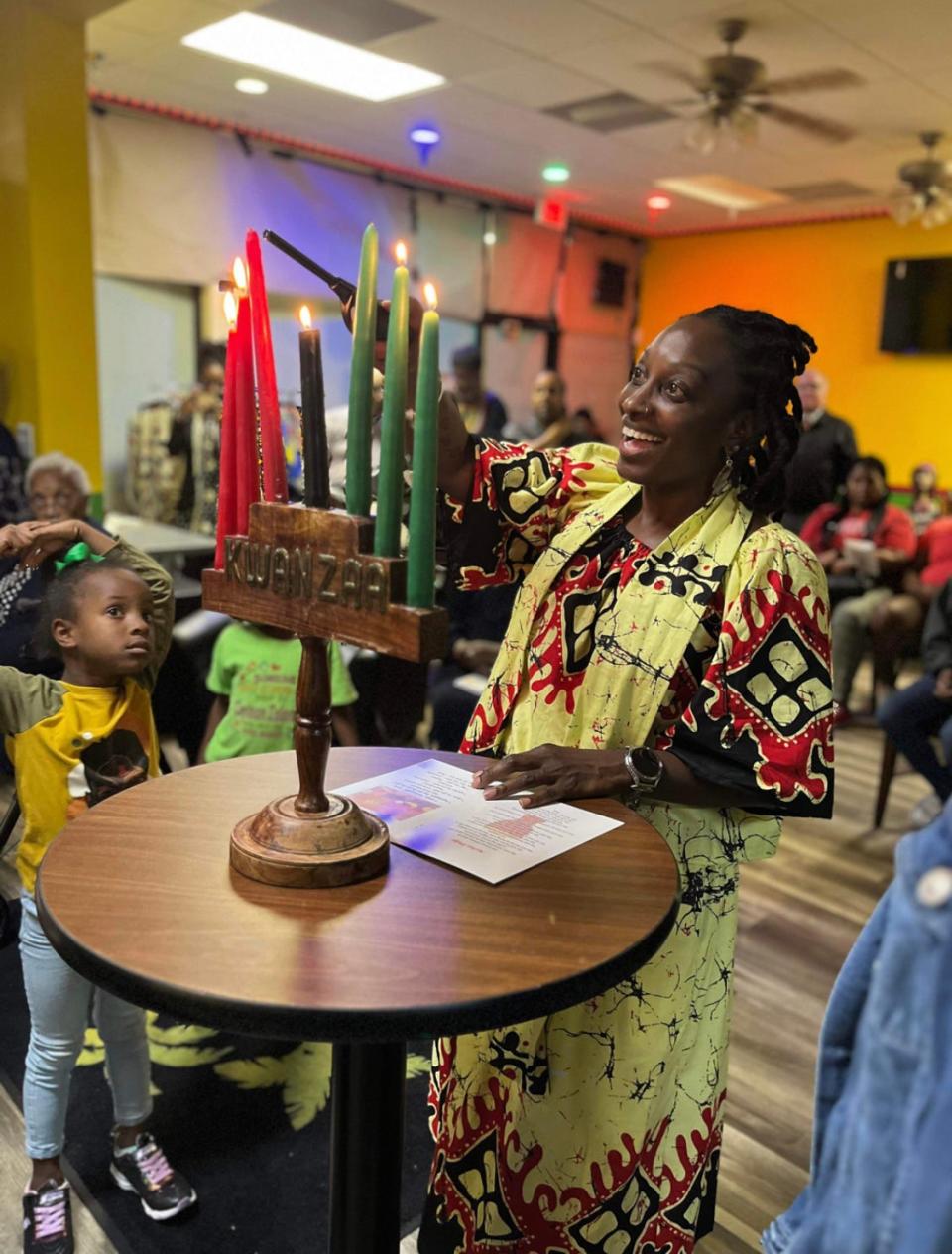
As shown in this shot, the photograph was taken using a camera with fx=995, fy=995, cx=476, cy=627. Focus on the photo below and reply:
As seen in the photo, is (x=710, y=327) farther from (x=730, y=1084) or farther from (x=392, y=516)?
(x=730, y=1084)

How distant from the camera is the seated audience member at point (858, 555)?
15.5 ft

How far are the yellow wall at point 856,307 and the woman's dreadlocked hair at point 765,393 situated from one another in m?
7.26

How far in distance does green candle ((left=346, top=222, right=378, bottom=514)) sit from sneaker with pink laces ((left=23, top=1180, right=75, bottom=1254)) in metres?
1.32

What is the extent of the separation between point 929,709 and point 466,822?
2.55 metres

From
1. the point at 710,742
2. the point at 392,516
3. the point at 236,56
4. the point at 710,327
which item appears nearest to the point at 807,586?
the point at 710,742

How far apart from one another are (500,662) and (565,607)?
4.6 inches

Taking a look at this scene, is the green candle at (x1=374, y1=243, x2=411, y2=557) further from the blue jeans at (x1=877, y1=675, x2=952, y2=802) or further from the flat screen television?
the flat screen television

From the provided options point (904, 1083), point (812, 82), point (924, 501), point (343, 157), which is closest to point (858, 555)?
point (924, 501)

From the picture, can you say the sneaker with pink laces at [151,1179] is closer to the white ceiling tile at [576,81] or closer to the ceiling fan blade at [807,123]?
the white ceiling tile at [576,81]

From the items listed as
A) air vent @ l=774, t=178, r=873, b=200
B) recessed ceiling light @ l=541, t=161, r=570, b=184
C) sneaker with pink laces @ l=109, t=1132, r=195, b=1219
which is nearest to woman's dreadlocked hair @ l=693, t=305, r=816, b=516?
sneaker with pink laces @ l=109, t=1132, r=195, b=1219

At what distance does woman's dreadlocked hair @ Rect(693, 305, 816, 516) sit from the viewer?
1.22 meters

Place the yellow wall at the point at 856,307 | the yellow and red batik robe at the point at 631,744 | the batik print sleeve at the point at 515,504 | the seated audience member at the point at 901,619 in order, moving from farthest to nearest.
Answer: the yellow wall at the point at 856,307 < the seated audience member at the point at 901,619 < the batik print sleeve at the point at 515,504 < the yellow and red batik robe at the point at 631,744

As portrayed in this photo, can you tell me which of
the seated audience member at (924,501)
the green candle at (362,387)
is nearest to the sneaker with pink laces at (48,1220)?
the green candle at (362,387)

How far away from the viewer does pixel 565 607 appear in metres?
1.28
